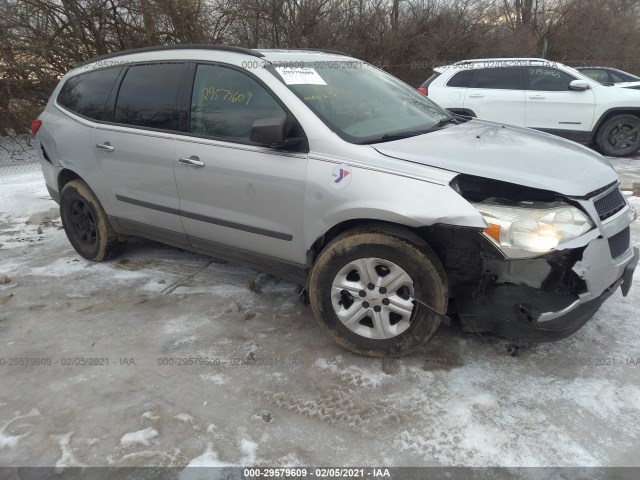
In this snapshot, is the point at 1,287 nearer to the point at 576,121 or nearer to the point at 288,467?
the point at 288,467

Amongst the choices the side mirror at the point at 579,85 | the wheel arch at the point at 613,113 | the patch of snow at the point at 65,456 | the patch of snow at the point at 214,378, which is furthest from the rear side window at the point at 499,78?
the patch of snow at the point at 65,456

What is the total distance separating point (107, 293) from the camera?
12.4ft

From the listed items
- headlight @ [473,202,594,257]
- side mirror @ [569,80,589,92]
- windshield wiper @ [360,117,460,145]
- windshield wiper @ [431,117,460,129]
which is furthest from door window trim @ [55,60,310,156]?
side mirror @ [569,80,589,92]

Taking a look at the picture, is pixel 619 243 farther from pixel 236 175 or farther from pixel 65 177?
pixel 65 177

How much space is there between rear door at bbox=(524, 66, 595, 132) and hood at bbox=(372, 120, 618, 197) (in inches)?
225

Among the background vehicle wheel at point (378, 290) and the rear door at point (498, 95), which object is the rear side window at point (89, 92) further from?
the rear door at point (498, 95)

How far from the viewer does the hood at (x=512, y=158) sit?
245cm

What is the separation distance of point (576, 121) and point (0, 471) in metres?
8.93

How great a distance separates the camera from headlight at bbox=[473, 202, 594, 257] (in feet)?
7.67

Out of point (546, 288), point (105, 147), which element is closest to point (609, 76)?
point (546, 288)

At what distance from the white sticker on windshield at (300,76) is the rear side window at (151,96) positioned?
849 millimetres

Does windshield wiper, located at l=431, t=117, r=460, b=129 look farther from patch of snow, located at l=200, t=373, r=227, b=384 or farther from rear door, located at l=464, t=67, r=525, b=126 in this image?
rear door, located at l=464, t=67, r=525, b=126

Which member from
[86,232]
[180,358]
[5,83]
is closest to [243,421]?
[180,358]

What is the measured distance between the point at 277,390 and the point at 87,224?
2.76 meters
